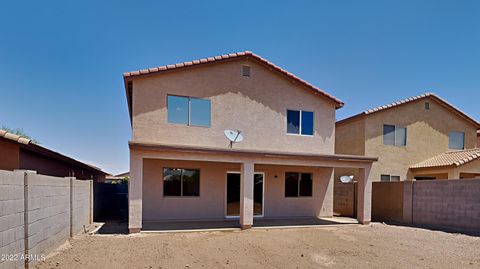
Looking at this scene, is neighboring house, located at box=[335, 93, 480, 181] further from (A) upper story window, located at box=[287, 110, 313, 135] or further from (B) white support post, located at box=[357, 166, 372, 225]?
(A) upper story window, located at box=[287, 110, 313, 135]

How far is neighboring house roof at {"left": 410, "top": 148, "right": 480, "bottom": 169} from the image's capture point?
1652 cm

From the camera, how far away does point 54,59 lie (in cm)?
1677

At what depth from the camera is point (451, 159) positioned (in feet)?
57.6

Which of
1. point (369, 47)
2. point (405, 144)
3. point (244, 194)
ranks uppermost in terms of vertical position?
point (369, 47)

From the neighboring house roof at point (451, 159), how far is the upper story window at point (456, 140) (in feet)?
3.71

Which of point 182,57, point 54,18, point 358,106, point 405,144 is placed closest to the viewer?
point 54,18

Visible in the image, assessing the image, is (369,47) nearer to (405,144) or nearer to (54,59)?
(405,144)

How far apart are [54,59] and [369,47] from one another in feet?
57.8

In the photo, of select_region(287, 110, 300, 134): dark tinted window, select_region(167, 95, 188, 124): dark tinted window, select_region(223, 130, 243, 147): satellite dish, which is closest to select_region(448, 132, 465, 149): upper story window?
select_region(287, 110, 300, 134): dark tinted window

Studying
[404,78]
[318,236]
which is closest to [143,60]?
[318,236]

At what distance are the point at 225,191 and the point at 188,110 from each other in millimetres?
4298

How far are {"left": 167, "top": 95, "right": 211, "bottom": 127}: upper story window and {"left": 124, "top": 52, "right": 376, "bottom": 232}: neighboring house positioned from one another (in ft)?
0.15

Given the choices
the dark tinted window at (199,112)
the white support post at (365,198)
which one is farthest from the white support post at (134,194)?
the white support post at (365,198)

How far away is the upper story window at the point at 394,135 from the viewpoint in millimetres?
19203
